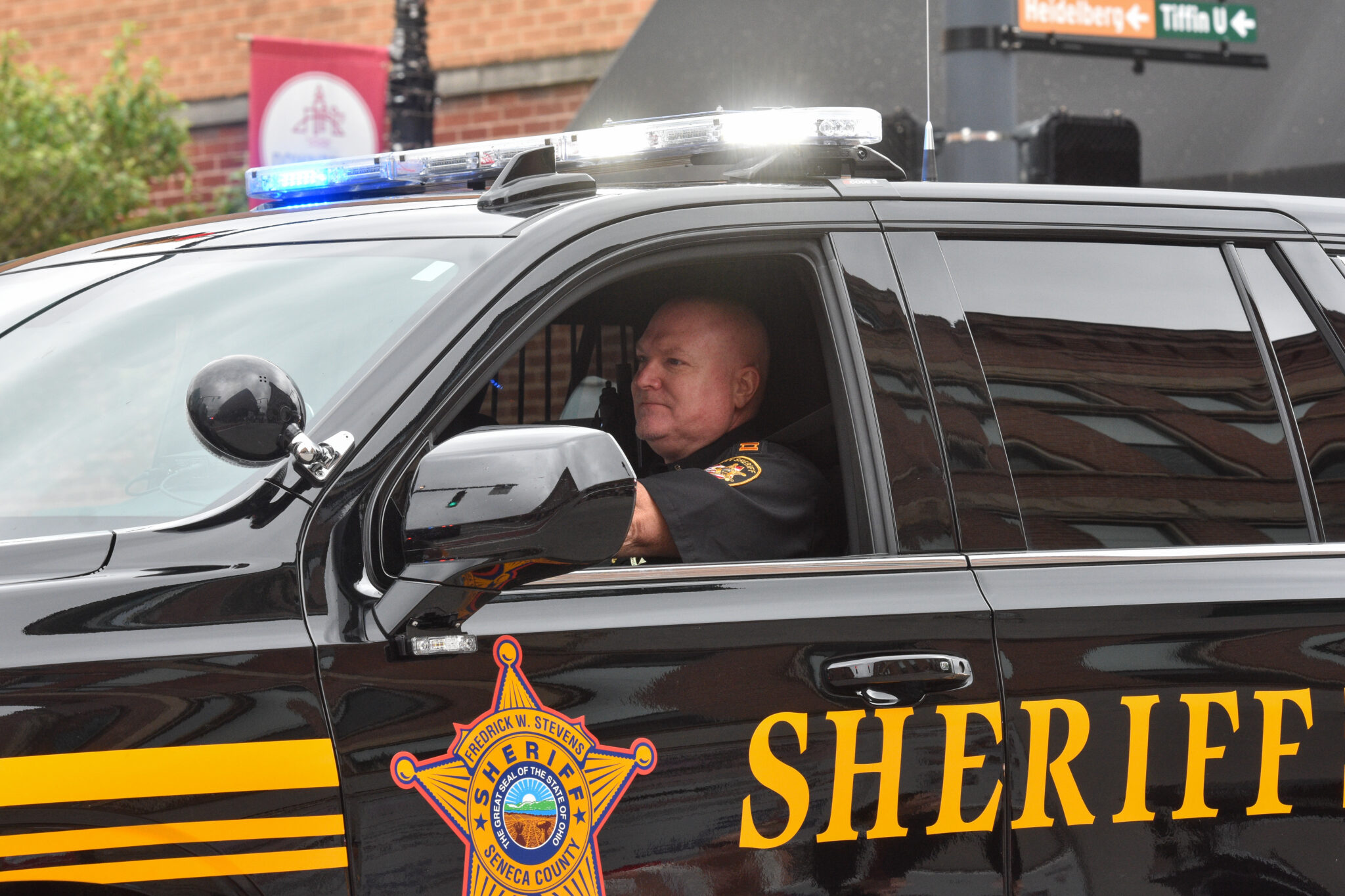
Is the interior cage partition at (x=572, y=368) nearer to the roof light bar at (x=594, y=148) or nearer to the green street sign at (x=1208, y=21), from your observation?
the roof light bar at (x=594, y=148)

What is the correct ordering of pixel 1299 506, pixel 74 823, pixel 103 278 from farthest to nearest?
pixel 1299 506 → pixel 103 278 → pixel 74 823

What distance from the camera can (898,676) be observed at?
1.98 metres

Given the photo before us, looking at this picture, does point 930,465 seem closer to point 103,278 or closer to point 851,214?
→ point 851,214

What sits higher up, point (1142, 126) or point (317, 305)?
point (1142, 126)

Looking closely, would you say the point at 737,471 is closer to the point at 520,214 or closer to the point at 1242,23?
the point at 520,214

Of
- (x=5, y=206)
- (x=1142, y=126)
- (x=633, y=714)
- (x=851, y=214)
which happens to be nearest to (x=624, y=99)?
(x=1142, y=126)

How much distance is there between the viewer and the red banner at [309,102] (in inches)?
335

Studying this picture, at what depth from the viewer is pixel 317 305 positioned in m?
2.04

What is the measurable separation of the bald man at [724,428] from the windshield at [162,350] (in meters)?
0.51

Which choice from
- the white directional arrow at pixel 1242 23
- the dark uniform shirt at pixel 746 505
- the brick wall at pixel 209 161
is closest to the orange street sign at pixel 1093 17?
the white directional arrow at pixel 1242 23

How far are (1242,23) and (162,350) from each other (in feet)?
19.0

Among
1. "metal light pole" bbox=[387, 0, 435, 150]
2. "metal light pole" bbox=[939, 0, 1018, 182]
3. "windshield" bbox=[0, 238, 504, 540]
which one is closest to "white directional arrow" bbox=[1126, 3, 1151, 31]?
"metal light pole" bbox=[939, 0, 1018, 182]

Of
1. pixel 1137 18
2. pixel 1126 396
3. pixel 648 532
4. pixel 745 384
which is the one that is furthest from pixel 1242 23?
pixel 648 532

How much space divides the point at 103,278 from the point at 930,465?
1212 mm
